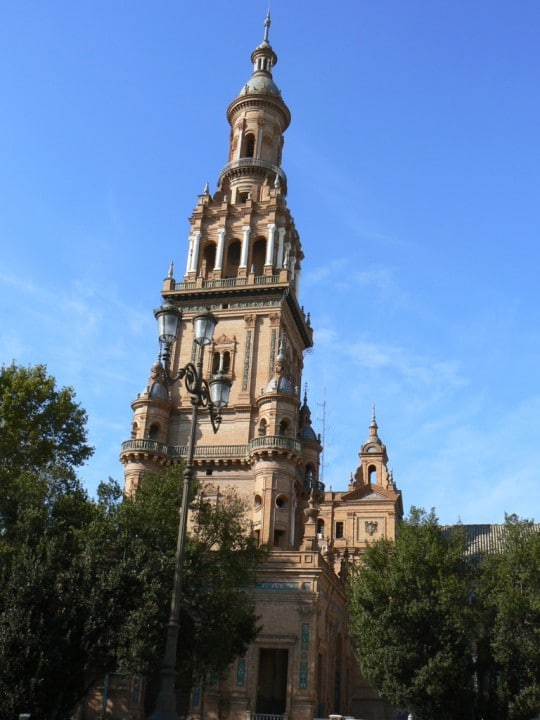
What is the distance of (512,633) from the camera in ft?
110

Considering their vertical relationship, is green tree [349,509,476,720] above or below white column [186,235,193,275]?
below

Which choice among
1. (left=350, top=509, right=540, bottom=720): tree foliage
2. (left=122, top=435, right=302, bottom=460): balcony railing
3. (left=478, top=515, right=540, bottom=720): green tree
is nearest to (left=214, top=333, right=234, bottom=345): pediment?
(left=122, top=435, right=302, bottom=460): balcony railing

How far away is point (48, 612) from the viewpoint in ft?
89.5

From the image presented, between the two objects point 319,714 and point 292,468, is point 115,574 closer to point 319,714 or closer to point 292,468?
point 319,714

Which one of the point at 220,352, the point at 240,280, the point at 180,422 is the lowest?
the point at 180,422

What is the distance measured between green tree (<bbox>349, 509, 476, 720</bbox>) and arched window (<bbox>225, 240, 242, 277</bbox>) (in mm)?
29196

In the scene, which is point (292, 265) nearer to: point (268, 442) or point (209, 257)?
point (209, 257)

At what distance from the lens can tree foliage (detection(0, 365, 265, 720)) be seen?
26578 millimetres

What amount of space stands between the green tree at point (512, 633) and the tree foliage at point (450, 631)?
41 mm

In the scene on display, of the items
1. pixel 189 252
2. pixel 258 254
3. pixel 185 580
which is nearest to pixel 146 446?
pixel 189 252

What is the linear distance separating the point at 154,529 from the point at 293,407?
20299 millimetres

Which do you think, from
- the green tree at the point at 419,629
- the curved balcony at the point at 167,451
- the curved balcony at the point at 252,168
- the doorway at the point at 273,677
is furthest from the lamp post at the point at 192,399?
the curved balcony at the point at 252,168

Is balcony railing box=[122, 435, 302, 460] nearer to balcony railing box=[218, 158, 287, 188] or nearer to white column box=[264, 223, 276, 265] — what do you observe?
white column box=[264, 223, 276, 265]

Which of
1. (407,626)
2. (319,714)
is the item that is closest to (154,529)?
(407,626)
